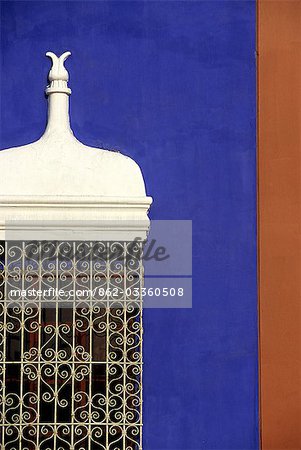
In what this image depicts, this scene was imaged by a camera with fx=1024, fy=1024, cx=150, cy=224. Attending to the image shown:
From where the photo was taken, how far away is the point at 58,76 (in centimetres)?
752

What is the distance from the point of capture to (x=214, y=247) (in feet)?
24.6

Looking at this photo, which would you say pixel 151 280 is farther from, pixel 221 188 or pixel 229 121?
pixel 229 121

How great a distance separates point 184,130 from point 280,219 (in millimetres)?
965

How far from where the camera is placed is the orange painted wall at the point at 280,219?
24.1 feet

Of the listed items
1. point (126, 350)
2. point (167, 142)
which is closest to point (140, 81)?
point (167, 142)

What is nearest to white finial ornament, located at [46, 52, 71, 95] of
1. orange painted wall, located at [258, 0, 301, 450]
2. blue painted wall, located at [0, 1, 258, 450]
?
blue painted wall, located at [0, 1, 258, 450]

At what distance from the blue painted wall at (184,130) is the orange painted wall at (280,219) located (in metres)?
0.08

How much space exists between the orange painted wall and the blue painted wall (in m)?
0.08

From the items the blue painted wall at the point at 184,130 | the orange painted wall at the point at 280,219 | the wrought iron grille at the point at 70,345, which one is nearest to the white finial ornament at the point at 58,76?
the blue painted wall at the point at 184,130

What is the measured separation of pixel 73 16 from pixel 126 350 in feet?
8.24

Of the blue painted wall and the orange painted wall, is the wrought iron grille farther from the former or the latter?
the orange painted wall

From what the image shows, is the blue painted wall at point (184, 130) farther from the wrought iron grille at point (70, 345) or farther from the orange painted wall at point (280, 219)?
the wrought iron grille at point (70, 345)

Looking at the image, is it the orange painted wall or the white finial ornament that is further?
the white finial ornament

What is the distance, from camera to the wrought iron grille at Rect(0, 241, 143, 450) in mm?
7148
